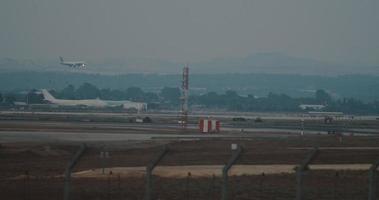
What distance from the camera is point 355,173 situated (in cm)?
3666

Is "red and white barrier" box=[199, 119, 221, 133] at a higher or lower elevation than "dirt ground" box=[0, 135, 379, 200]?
lower

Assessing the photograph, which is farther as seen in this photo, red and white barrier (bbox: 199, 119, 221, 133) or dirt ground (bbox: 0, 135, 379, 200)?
red and white barrier (bbox: 199, 119, 221, 133)

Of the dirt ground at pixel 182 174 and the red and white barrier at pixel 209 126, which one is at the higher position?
the dirt ground at pixel 182 174

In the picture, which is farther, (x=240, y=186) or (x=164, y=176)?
(x=164, y=176)

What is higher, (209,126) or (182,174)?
(182,174)

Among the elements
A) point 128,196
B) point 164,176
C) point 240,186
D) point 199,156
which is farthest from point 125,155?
point 128,196

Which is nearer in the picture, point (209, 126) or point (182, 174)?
point (182, 174)

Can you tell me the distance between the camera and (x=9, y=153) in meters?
50.8

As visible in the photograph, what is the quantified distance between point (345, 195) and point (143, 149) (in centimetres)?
3314

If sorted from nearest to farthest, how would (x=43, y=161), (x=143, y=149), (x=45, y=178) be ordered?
1. (x=45, y=178)
2. (x=43, y=161)
3. (x=143, y=149)

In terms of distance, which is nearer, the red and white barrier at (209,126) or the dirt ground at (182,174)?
the dirt ground at (182,174)

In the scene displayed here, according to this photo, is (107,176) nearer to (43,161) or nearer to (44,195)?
(44,195)

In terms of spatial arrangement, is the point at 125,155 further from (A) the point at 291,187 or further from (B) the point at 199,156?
(A) the point at 291,187

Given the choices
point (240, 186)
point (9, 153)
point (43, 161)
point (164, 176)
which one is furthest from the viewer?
point (9, 153)
